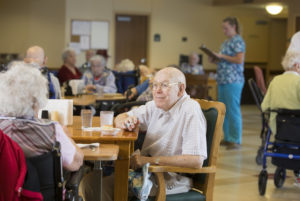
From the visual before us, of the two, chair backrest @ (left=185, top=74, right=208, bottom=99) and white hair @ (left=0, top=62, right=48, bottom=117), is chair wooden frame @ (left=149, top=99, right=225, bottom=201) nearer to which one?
white hair @ (left=0, top=62, right=48, bottom=117)

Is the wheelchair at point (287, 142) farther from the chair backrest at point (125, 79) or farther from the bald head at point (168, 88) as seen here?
the chair backrest at point (125, 79)

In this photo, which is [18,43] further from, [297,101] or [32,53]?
[297,101]

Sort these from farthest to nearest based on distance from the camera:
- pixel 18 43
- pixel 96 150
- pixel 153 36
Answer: pixel 153 36, pixel 18 43, pixel 96 150

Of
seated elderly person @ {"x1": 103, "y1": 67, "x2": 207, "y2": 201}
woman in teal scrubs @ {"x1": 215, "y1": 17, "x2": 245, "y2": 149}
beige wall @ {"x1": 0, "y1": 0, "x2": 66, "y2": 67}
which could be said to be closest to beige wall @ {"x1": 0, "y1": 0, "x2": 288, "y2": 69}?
beige wall @ {"x1": 0, "y1": 0, "x2": 66, "y2": 67}

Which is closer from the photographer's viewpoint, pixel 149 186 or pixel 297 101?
pixel 149 186

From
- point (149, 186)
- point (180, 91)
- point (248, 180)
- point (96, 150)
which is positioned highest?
point (180, 91)

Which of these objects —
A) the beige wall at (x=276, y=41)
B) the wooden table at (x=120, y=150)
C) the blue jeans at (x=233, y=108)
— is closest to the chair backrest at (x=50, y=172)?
the wooden table at (x=120, y=150)

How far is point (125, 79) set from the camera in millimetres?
7086

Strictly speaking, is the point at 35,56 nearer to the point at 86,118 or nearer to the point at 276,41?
the point at 86,118

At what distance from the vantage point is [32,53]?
511 cm

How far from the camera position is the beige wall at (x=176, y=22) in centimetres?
1145

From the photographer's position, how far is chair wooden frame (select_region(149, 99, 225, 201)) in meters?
2.62

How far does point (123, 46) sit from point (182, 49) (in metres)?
1.54

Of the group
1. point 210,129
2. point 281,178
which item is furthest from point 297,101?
point 210,129
